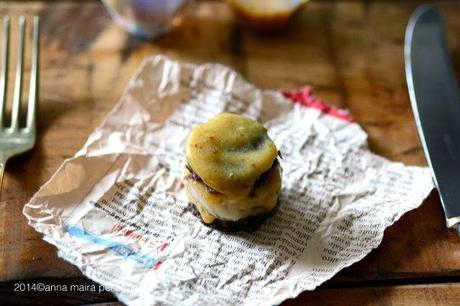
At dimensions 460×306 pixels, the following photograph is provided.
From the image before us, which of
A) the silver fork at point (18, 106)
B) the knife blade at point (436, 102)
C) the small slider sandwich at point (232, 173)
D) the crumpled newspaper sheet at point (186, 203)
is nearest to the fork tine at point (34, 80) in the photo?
the silver fork at point (18, 106)

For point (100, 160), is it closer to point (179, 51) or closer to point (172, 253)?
point (172, 253)

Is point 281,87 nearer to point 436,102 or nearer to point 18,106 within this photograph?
point 436,102

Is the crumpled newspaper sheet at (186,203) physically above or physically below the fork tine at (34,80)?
below

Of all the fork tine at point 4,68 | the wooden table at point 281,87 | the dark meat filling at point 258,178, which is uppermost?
the fork tine at point 4,68

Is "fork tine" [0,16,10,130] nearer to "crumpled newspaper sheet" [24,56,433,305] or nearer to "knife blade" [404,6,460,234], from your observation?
"crumpled newspaper sheet" [24,56,433,305]

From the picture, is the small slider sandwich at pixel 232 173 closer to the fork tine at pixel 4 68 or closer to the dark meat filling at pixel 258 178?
the dark meat filling at pixel 258 178

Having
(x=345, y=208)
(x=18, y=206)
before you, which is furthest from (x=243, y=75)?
(x=18, y=206)
